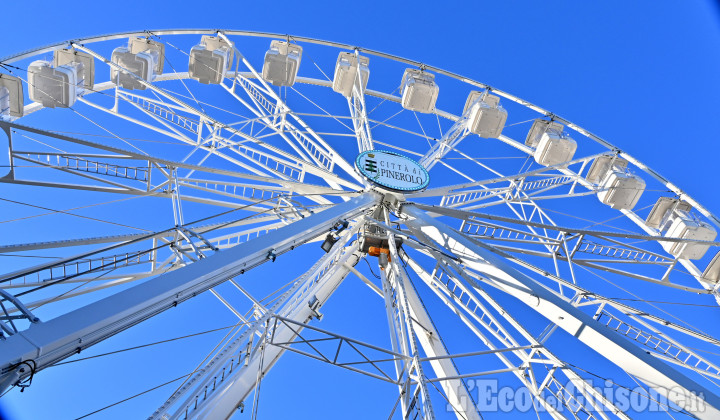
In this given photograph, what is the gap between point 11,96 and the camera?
41.0 ft

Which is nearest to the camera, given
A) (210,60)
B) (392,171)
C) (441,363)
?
(441,363)

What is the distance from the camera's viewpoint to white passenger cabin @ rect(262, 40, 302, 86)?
52.4ft

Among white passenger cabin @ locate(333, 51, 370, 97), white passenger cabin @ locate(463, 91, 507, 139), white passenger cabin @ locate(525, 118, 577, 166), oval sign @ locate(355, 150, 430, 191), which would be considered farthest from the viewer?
white passenger cabin @ locate(525, 118, 577, 166)

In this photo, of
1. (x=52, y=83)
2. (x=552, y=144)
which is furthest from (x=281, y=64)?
(x=552, y=144)

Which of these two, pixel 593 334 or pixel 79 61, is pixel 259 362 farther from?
pixel 79 61

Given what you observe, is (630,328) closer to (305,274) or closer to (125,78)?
(305,274)

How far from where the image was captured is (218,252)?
19.7 feet

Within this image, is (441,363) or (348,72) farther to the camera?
(348,72)

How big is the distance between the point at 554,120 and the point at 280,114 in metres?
9.28

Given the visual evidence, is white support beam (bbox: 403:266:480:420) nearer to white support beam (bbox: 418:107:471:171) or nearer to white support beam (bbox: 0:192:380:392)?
white support beam (bbox: 0:192:380:392)

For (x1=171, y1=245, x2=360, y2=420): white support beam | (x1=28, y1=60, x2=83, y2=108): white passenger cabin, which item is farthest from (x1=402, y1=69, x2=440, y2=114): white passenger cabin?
(x1=28, y1=60, x2=83, y2=108): white passenger cabin

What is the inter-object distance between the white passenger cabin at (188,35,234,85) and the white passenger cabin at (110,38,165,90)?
3.54 ft

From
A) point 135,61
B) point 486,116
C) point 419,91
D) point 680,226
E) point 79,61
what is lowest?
point 79,61

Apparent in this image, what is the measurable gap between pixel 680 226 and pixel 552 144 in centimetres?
448
